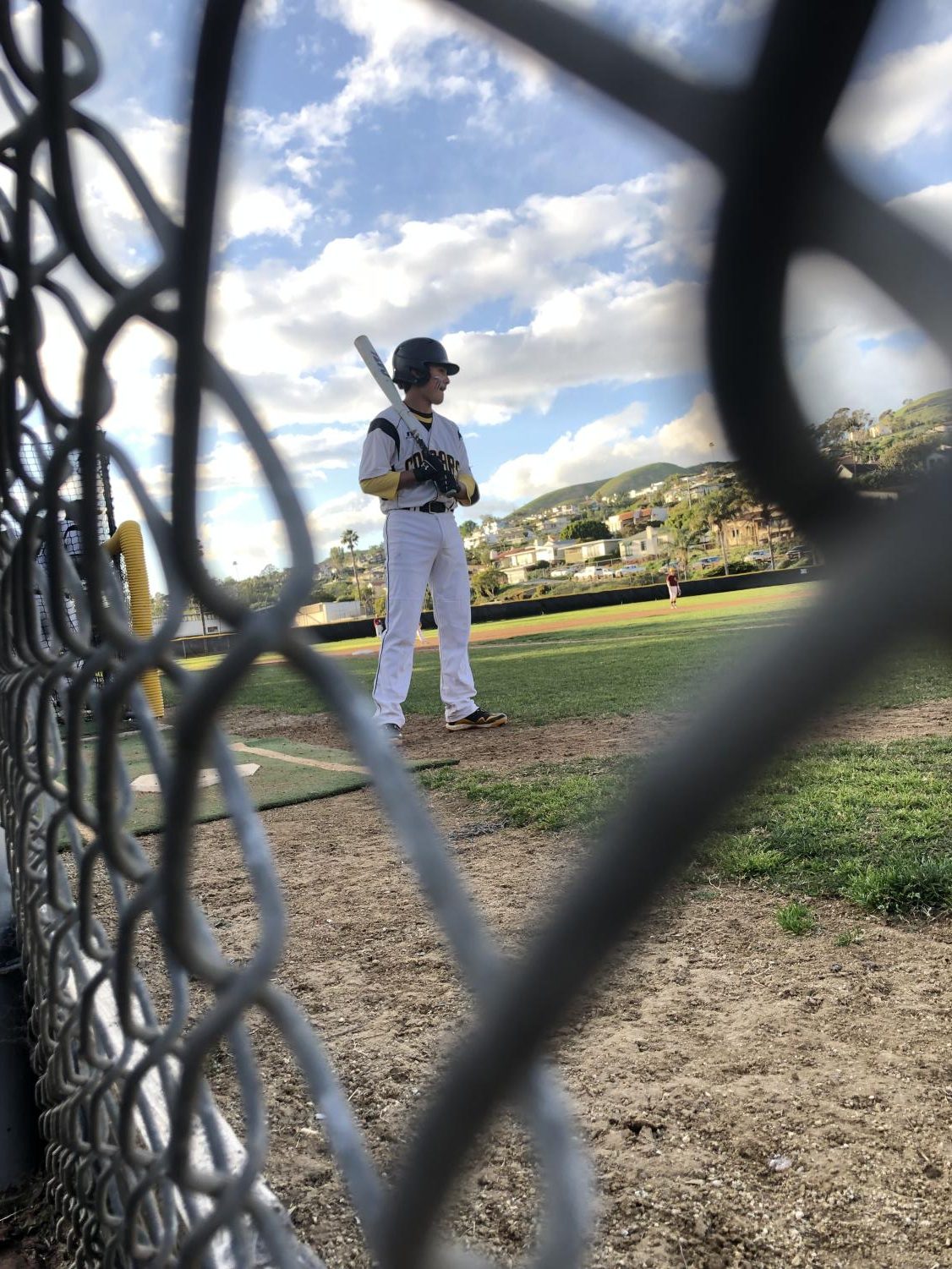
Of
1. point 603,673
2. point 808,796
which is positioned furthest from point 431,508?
point 603,673

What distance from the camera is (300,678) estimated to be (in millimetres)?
343

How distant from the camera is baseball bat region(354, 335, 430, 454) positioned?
4633 mm

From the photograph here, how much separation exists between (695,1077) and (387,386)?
417cm

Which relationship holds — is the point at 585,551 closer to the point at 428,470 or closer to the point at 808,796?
the point at 428,470

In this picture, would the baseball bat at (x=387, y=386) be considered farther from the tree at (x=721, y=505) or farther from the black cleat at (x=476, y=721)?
the tree at (x=721, y=505)

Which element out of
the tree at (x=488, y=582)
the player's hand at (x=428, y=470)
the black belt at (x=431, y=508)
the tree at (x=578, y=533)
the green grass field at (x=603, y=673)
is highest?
the tree at (x=578, y=533)

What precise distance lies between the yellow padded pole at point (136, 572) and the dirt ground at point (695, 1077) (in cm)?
411

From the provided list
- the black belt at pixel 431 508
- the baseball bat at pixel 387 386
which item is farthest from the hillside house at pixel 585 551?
the black belt at pixel 431 508

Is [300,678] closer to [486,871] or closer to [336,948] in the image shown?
[336,948]

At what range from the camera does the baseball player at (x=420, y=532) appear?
4.48 m

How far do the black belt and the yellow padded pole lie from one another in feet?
6.60

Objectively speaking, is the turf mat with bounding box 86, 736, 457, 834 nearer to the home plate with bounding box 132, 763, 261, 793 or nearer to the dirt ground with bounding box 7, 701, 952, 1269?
the home plate with bounding box 132, 763, 261, 793

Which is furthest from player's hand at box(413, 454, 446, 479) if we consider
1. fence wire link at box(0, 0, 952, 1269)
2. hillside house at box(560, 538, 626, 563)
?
hillside house at box(560, 538, 626, 563)

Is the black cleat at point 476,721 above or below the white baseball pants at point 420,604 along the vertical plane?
below
